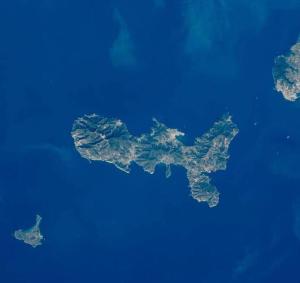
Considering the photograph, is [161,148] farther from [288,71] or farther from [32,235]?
[32,235]

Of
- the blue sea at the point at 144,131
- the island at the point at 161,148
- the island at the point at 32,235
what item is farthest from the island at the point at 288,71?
the island at the point at 32,235

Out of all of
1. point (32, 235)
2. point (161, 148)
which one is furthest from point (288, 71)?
point (32, 235)

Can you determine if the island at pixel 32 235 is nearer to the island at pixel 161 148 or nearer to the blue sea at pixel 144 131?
the blue sea at pixel 144 131

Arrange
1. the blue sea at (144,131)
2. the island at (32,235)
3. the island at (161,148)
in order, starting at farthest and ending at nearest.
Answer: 1. the island at (32,235)
2. the island at (161,148)
3. the blue sea at (144,131)

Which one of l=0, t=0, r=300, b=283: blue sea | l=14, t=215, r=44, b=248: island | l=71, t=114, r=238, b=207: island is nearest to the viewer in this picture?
l=0, t=0, r=300, b=283: blue sea

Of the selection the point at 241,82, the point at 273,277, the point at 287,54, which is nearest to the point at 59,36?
the point at 241,82

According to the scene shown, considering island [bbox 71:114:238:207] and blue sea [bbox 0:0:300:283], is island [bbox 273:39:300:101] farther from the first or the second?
island [bbox 71:114:238:207]

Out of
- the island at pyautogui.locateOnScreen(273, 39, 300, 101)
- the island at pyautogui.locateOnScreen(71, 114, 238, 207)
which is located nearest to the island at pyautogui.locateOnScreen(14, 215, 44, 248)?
the island at pyautogui.locateOnScreen(71, 114, 238, 207)
